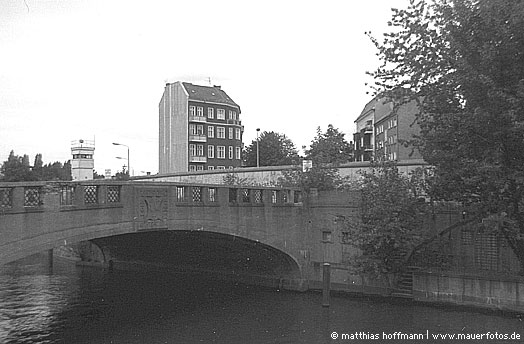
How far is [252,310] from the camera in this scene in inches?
1139

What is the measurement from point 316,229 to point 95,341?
14542 millimetres

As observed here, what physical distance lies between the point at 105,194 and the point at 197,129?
164 ft

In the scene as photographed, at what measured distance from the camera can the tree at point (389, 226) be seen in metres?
29.2

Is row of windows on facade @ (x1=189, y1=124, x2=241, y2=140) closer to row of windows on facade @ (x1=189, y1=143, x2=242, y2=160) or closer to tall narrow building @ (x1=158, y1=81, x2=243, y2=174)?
tall narrow building @ (x1=158, y1=81, x2=243, y2=174)

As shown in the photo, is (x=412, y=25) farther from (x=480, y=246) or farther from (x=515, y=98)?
(x=480, y=246)

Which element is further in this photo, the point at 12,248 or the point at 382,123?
the point at 382,123

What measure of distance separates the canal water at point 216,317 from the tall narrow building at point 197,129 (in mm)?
37527

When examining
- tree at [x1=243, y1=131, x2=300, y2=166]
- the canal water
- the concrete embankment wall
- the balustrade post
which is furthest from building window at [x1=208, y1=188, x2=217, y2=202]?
tree at [x1=243, y1=131, x2=300, y2=166]

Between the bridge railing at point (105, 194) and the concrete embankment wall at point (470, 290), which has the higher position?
the bridge railing at point (105, 194)

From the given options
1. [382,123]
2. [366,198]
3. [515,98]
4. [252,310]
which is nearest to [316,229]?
[366,198]

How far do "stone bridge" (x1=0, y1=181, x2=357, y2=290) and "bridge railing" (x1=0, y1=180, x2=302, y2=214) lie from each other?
0.04 meters

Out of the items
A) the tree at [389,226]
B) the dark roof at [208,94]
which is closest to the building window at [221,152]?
the dark roof at [208,94]

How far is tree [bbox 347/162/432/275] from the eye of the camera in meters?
29.2

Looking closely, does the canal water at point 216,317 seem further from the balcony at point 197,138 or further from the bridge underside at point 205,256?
the balcony at point 197,138
